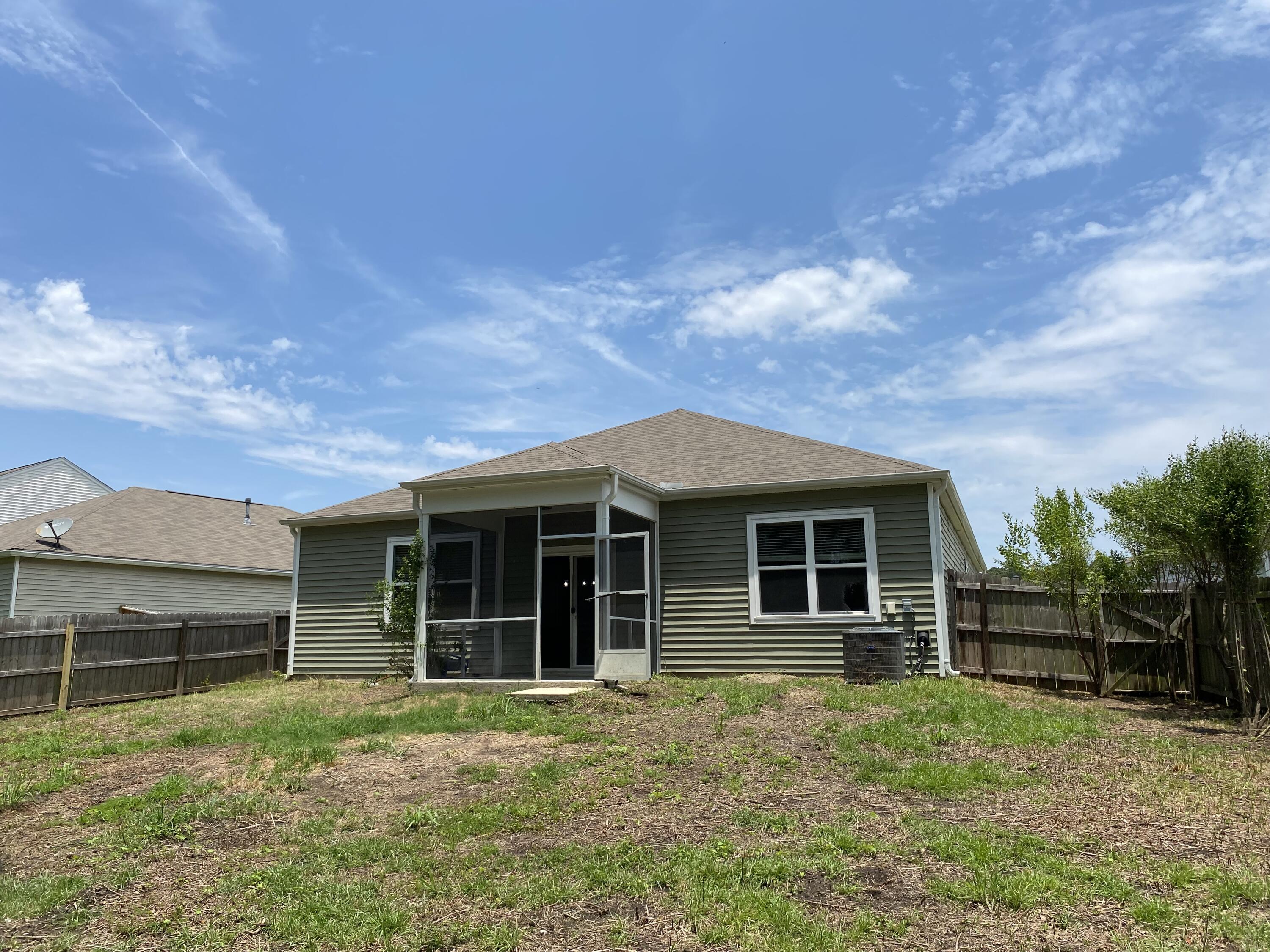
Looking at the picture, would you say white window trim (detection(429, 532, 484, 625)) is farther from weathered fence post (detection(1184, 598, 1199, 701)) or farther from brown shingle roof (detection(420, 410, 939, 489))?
weathered fence post (detection(1184, 598, 1199, 701))

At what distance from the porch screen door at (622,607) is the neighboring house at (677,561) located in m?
0.02

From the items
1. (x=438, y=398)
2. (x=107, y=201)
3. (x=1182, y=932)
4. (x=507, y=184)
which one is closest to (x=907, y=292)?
(x=507, y=184)

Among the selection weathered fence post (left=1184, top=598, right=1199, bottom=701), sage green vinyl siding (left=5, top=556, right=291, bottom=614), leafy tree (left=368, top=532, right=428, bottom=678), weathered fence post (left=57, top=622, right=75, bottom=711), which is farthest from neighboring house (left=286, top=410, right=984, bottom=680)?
sage green vinyl siding (left=5, top=556, right=291, bottom=614)

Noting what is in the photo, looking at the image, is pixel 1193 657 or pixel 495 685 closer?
pixel 1193 657

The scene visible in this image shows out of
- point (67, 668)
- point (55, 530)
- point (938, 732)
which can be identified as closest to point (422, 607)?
point (67, 668)

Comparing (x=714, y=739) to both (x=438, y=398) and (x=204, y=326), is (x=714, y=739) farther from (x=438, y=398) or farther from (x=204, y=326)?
(x=204, y=326)

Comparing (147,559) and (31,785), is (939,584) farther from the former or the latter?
(147,559)

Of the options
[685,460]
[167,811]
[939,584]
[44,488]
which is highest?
[44,488]

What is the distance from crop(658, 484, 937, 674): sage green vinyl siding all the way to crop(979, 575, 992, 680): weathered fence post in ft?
3.40

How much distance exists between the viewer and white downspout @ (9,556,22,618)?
19125 mm

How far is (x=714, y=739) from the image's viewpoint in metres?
7.99

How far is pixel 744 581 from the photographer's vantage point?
13.3m

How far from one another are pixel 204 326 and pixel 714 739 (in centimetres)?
1309

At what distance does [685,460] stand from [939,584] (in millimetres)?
4763
